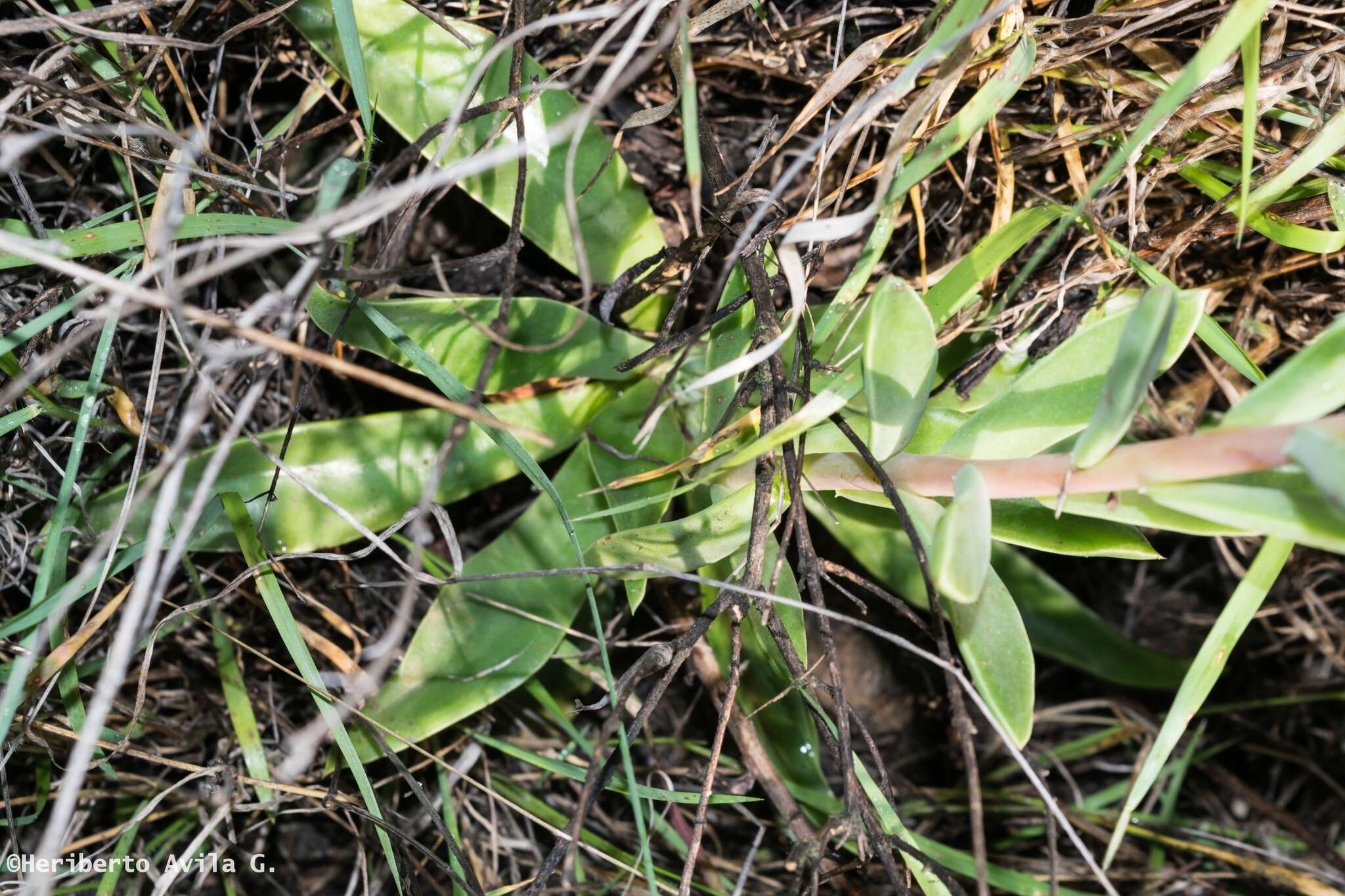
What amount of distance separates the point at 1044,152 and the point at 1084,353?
364 millimetres

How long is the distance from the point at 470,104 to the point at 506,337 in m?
0.27

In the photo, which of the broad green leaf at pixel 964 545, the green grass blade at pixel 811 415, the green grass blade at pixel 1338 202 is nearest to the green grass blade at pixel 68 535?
the green grass blade at pixel 811 415

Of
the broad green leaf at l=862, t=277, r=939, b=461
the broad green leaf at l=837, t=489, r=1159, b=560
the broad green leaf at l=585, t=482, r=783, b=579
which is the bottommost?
the broad green leaf at l=585, t=482, r=783, b=579

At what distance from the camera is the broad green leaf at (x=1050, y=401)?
828 millimetres

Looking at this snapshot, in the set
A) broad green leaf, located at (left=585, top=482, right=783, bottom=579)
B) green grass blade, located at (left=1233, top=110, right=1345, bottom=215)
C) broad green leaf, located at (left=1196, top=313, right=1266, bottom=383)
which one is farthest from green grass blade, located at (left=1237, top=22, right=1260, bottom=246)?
broad green leaf, located at (left=585, top=482, right=783, bottom=579)

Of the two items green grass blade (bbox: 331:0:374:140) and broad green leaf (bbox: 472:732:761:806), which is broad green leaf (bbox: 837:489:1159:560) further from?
green grass blade (bbox: 331:0:374:140)

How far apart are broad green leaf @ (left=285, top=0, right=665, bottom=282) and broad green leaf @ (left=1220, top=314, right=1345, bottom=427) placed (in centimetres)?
75

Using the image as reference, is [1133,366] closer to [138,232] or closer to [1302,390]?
[1302,390]

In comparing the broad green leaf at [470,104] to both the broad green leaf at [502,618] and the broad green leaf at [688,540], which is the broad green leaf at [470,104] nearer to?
the broad green leaf at [502,618]

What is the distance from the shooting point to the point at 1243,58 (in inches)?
31.0

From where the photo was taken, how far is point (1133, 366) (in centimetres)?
68

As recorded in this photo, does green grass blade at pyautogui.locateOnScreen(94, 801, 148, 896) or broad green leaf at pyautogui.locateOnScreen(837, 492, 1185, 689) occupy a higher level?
broad green leaf at pyautogui.locateOnScreen(837, 492, 1185, 689)

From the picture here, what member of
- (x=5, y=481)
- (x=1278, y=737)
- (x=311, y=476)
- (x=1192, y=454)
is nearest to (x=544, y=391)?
(x=311, y=476)

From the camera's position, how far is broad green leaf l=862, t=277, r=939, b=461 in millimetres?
783
